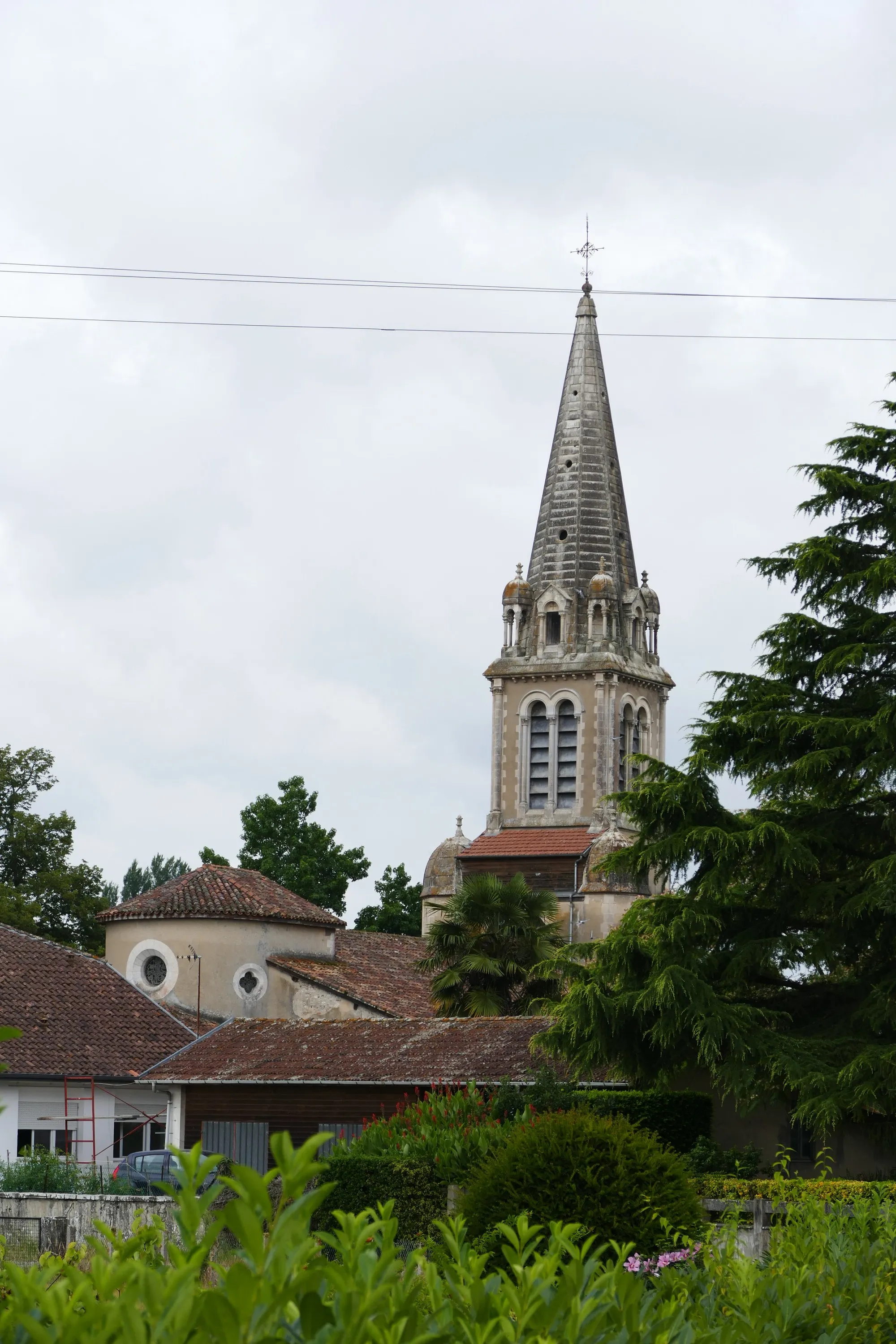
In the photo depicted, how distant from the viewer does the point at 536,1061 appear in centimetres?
2727

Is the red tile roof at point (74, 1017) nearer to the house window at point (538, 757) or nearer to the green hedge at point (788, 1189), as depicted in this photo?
the green hedge at point (788, 1189)

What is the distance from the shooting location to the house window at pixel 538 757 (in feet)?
233

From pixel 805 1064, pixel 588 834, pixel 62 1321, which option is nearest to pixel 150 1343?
pixel 62 1321

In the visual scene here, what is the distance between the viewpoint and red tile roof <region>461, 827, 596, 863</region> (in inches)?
2606

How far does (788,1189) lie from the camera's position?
17578 millimetres

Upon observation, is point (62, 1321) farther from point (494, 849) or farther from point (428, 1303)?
point (494, 849)

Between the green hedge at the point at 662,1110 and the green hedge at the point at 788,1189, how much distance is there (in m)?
2.16

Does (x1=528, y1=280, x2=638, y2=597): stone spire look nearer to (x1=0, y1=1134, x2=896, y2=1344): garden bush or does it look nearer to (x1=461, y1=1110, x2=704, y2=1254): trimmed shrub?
(x1=461, y1=1110, x2=704, y2=1254): trimmed shrub

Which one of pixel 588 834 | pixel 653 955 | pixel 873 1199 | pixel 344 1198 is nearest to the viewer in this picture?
pixel 873 1199

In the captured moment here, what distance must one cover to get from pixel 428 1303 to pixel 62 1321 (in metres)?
1.61

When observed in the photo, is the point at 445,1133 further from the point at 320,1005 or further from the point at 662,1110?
the point at 320,1005

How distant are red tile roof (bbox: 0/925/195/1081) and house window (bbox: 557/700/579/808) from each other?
1248 inches

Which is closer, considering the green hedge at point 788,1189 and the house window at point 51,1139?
the green hedge at point 788,1189

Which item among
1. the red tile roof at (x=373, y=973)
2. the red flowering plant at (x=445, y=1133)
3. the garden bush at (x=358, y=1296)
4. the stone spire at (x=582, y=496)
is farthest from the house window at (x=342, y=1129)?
the stone spire at (x=582, y=496)
